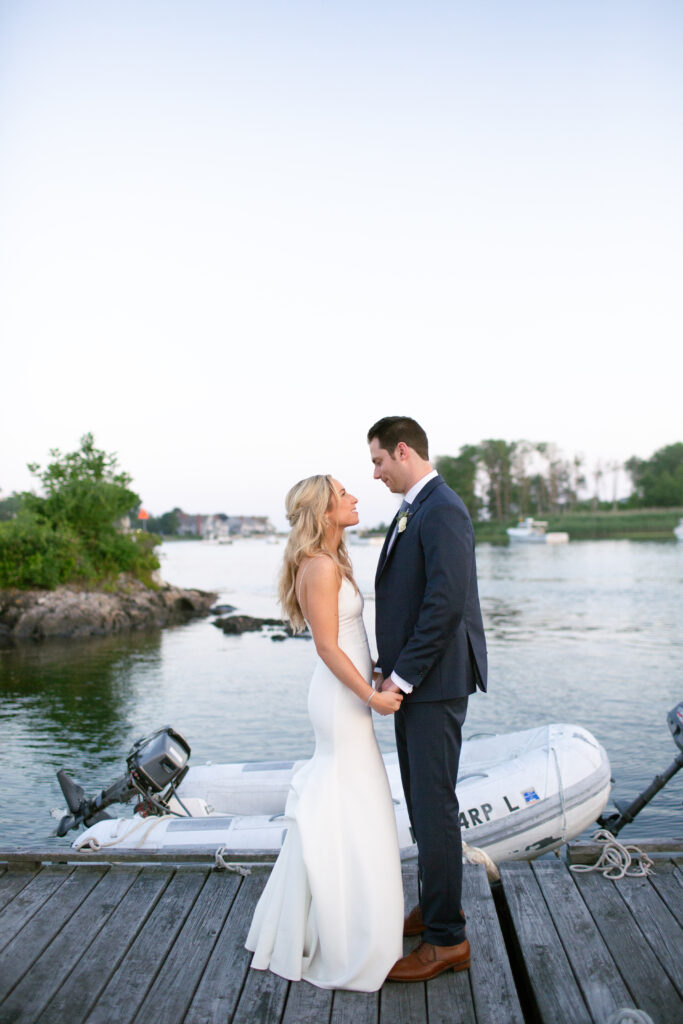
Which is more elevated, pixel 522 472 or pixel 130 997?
pixel 522 472

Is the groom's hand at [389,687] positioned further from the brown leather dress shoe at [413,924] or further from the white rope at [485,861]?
the white rope at [485,861]

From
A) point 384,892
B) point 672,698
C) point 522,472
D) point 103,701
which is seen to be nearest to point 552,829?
point 384,892

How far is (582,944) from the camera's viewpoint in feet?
10.9

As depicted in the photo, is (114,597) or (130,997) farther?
(114,597)

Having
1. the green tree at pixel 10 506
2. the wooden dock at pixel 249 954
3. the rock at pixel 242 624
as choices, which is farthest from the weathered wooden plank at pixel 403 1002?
the green tree at pixel 10 506

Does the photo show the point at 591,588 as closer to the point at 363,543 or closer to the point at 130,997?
the point at 130,997

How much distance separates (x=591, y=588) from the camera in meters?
38.9

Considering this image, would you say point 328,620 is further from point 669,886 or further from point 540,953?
point 669,886

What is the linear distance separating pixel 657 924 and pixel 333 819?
1.52m

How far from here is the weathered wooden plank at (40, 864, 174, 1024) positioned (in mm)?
2928

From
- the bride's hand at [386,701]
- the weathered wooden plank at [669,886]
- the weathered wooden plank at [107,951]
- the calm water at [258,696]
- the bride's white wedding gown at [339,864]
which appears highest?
the bride's hand at [386,701]

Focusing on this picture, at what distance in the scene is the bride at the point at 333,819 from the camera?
10.1ft

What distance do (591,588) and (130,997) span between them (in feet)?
125

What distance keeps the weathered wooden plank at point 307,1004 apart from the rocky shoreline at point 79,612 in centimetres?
2387
